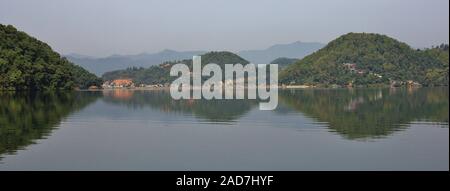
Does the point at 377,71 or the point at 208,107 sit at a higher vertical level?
the point at 377,71

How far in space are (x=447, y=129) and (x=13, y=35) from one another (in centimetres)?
8997

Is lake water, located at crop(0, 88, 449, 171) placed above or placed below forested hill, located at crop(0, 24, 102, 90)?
below

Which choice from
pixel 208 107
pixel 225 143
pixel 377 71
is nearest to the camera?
pixel 225 143

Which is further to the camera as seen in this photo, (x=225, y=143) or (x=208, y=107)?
(x=208, y=107)

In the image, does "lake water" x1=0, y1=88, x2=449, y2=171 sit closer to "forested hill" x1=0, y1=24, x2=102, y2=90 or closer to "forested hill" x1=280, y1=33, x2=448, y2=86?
"forested hill" x1=0, y1=24, x2=102, y2=90

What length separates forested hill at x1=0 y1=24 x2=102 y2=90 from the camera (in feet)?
301

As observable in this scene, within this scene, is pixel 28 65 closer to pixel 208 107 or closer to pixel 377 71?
pixel 208 107

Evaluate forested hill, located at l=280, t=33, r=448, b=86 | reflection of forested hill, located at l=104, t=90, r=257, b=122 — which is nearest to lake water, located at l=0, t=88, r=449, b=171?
reflection of forested hill, located at l=104, t=90, r=257, b=122

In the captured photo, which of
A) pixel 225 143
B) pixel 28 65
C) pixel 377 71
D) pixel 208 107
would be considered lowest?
pixel 225 143

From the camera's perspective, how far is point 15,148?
21312 mm

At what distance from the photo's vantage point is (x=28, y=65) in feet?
311

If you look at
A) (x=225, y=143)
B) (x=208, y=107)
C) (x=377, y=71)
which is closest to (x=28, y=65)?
(x=208, y=107)

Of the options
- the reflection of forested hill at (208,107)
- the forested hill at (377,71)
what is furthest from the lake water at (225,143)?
the forested hill at (377,71)
